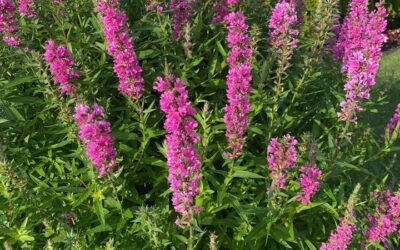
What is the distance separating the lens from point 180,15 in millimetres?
4660

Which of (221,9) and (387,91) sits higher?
(221,9)

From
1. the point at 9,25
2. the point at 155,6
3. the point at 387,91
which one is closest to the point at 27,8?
the point at 9,25

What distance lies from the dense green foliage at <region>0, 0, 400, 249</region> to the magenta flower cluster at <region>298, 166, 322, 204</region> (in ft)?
0.42

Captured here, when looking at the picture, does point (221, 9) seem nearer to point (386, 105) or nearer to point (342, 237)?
point (342, 237)

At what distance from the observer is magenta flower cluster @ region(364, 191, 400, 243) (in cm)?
367

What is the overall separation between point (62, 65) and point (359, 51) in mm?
2775

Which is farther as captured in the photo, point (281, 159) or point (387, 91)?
point (387, 91)

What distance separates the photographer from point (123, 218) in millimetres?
3719

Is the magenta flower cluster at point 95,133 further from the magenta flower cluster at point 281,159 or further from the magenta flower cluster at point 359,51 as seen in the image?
the magenta flower cluster at point 359,51

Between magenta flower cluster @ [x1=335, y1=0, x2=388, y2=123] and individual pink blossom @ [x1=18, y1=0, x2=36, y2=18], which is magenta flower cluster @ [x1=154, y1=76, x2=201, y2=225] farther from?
individual pink blossom @ [x1=18, y1=0, x2=36, y2=18]

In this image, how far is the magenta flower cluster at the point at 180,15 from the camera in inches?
181

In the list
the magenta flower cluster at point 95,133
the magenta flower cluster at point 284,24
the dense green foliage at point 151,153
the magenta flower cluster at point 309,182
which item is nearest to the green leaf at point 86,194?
the dense green foliage at point 151,153

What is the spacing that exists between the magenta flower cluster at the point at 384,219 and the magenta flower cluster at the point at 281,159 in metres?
0.99

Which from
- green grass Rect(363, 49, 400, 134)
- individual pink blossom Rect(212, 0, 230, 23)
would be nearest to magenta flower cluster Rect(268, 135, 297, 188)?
individual pink blossom Rect(212, 0, 230, 23)
